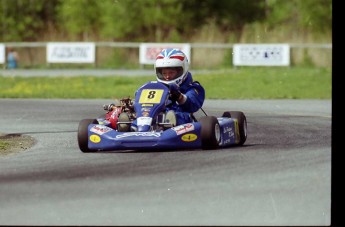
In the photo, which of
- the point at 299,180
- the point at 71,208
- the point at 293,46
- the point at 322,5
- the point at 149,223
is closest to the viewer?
the point at 149,223

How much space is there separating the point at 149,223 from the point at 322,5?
39394 millimetres

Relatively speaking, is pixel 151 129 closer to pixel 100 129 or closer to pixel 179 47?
pixel 100 129

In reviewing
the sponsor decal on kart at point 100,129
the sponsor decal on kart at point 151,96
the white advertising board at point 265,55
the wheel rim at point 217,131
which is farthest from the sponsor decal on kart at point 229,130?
the white advertising board at point 265,55

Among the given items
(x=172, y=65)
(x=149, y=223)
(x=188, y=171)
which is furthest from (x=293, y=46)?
(x=149, y=223)

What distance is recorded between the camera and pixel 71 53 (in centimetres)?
4538

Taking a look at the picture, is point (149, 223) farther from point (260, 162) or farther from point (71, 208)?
point (260, 162)

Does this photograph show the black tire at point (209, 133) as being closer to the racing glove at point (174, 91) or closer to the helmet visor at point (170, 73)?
the racing glove at point (174, 91)

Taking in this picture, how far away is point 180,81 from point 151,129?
105 centimetres

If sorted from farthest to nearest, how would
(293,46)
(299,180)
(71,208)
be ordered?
1. (293,46)
2. (299,180)
3. (71,208)

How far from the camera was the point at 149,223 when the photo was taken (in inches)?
307

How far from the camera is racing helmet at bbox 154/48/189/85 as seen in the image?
13.6m

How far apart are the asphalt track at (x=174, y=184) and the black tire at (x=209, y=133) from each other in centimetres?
13

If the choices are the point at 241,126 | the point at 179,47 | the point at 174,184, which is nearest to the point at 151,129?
the point at 241,126

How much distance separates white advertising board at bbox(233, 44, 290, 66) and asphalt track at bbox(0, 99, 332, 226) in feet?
76.2
